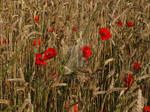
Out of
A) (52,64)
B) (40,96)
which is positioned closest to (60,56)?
(52,64)

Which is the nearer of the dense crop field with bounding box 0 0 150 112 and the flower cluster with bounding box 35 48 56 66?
the dense crop field with bounding box 0 0 150 112

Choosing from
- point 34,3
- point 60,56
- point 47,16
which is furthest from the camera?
Answer: point 34,3

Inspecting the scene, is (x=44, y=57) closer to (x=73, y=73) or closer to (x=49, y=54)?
(x=49, y=54)

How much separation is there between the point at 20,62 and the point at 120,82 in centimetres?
53

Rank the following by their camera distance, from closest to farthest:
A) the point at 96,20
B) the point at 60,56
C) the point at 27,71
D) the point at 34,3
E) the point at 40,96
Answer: the point at 40,96 < the point at 60,56 < the point at 27,71 < the point at 96,20 < the point at 34,3

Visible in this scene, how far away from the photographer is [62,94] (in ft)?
3.84

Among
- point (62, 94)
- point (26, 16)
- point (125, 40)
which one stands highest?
point (26, 16)

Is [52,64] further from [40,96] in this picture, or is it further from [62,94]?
[40,96]

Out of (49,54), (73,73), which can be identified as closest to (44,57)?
(49,54)

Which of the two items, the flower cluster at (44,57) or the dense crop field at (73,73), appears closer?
the dense crop field at (73,73)

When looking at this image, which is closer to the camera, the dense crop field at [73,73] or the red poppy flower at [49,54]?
the dense crop field at [73,73]

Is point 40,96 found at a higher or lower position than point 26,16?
lower

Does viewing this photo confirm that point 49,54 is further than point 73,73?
Yes

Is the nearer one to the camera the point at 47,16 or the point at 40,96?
the point at 40,96
